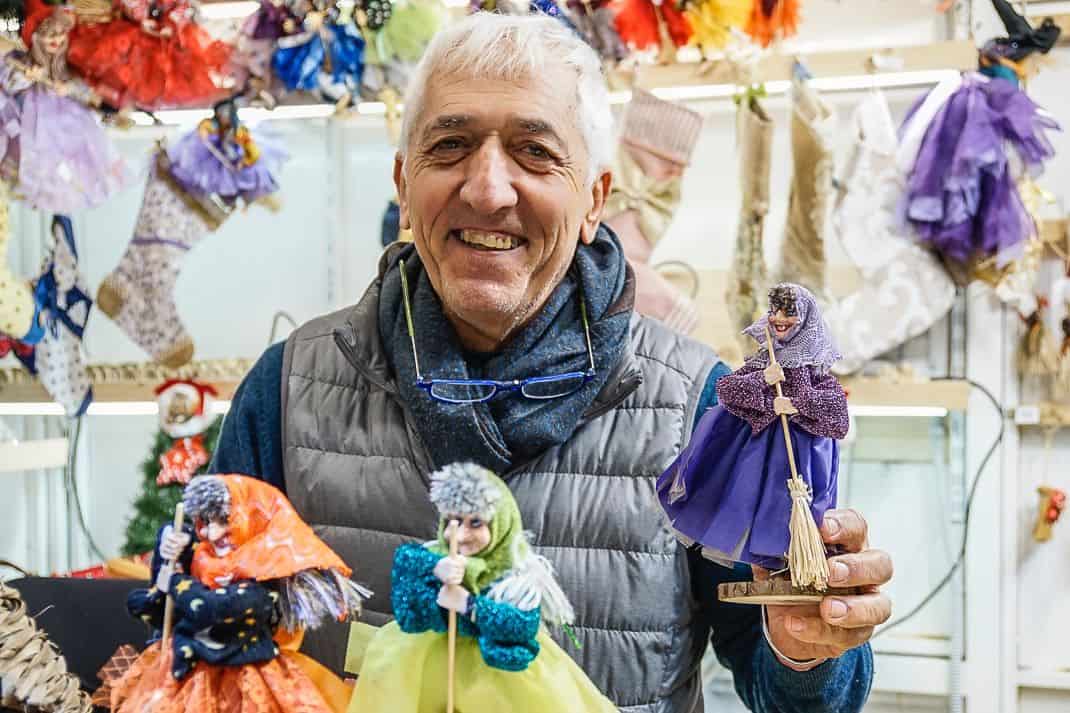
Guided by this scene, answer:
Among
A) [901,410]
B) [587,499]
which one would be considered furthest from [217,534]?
[901,410]

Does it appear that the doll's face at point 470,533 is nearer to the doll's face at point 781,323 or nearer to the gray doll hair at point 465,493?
the gray doll hair at point 465,493

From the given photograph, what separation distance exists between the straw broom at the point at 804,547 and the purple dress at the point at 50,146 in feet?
5.86

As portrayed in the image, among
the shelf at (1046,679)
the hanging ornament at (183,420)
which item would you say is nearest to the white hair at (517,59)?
the hanging ornament at (183,420)

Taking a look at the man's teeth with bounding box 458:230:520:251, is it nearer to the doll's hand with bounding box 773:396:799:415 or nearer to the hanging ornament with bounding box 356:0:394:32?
the doll's hand with bounding box 773:396:799:415

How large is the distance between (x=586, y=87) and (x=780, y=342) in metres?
0.34

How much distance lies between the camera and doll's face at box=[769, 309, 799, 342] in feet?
2.43

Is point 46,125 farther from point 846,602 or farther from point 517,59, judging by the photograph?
point 846,602

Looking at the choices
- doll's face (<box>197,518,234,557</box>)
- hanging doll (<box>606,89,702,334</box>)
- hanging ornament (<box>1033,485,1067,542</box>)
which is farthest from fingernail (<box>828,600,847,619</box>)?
hanging ornament (<box>1033,485,1067,542</box>)

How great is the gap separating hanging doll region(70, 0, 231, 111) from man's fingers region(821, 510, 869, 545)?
187cm

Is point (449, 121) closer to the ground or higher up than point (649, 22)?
closer to the ground

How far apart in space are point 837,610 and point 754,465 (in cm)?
12

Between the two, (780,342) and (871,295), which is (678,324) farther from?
(780,342)

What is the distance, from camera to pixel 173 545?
0.85 metres

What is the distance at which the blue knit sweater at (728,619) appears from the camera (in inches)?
34.4
